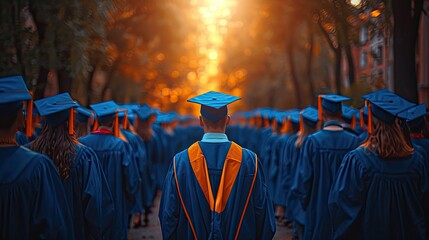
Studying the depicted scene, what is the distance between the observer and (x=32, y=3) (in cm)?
1002

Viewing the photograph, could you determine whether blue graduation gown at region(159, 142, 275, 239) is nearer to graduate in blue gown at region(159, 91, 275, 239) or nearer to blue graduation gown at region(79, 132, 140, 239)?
graduate in blue gown at region(159, 91, 275, 239)

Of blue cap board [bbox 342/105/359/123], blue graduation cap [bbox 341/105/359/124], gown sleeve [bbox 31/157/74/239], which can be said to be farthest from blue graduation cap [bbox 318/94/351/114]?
gown sleeve [bbox 31/157/74/239]

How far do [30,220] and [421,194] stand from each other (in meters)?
3.51

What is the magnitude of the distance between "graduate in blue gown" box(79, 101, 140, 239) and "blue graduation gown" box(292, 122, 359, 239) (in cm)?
235

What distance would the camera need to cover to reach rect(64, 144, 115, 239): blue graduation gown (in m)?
5.07

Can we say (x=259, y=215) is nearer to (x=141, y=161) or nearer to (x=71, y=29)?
(x=141, y=161)

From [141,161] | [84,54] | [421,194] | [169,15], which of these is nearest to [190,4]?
[169,15]

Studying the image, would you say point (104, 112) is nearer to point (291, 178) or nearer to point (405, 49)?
point (291, 178)

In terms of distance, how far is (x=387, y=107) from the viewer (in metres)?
5.21

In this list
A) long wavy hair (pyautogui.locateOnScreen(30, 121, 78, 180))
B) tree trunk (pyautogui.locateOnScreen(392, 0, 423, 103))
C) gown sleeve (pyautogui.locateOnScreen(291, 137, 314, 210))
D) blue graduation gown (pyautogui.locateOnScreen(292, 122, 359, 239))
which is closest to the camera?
long wavy hair (pyautogui.locateOnScreen(30, 121, 78, 180))

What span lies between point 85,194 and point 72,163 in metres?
0.30

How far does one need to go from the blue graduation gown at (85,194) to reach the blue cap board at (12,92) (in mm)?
1190

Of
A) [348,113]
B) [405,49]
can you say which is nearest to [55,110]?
[405,49]

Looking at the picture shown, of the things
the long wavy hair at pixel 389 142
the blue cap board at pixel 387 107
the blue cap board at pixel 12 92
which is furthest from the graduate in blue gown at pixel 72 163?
the blue cap board at pixel 387 107
